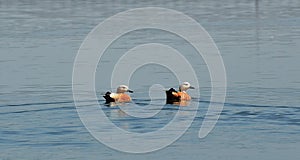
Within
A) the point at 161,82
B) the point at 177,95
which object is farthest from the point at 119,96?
the point at 161,82

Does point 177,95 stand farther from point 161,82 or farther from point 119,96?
point 161,82

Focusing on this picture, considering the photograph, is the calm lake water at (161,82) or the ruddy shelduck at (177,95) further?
the ruddy shelduck at (177,95)

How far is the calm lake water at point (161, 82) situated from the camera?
15.1 metres

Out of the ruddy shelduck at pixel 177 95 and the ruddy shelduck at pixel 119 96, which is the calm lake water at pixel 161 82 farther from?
the ruddy shelduck at pixel 177 95

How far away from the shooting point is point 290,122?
55.9ft

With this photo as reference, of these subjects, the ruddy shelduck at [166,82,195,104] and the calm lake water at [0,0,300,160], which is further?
the ruddy shelduck at [166,82,195,104]

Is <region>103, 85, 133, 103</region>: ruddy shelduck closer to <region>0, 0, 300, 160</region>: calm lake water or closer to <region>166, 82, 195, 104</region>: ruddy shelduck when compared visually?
<region>0, 0, 300, 160</region>: calm lake water

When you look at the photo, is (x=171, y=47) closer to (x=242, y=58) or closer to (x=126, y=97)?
(x=242, y=58)

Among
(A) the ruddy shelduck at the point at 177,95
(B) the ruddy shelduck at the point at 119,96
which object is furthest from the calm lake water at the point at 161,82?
(A) the ruddy shelduck at the point at 177,95

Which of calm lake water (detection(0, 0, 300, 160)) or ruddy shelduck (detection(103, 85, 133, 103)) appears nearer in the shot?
calm lake water (detection(0, 0, 300, 160))

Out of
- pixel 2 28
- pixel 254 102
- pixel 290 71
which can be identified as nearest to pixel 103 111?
pixel 254 102

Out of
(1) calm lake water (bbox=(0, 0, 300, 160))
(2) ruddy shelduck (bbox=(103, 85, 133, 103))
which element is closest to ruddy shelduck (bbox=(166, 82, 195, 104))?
(1) calm lake water (bbox=(0, 0, 300, 160))

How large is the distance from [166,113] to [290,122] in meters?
2.57

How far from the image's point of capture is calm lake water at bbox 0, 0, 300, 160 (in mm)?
15094
